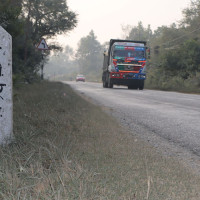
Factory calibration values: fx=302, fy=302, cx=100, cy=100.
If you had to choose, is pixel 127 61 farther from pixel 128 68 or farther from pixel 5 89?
pixel 5 89

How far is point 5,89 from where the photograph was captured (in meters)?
3.56

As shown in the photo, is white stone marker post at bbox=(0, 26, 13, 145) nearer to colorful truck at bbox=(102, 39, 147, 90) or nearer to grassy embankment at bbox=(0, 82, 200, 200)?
grassy embankment at bbox=(0, 82, 200, 200)

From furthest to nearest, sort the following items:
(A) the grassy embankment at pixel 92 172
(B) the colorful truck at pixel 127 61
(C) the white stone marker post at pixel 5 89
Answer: (B) the colorful truck at pixel 127 61
(C) the white stone marker post at pixel 5 89
(A) the grassy embankment at pixel 92 172

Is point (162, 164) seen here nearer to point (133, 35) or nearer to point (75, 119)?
point (75, 119)

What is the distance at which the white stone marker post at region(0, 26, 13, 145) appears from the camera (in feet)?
11.5

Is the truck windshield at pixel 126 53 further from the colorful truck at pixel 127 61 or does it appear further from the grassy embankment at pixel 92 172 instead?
the grassy embankment at pixel 92 172

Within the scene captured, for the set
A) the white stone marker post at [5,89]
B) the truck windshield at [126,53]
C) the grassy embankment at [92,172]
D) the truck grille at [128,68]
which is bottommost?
the grassy embankment at [92,172]

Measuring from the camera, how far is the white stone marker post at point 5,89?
11.5 ft

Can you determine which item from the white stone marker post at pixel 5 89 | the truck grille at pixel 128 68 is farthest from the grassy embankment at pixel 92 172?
the truck grille at pixel 128 68

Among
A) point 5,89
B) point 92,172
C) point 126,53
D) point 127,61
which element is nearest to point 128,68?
point 127,61

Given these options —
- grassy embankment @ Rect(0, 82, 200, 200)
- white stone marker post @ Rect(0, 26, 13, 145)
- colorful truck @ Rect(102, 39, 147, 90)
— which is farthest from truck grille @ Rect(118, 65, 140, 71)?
white stone marker post @ Rect(0, 26, 13, 145)

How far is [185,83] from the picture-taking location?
79.6 feet

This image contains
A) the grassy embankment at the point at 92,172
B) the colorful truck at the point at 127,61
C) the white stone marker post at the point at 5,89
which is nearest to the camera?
the grassy embankment at the point at 92,172

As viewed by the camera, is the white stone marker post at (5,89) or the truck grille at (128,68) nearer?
the white stone marker post at (5,89)
